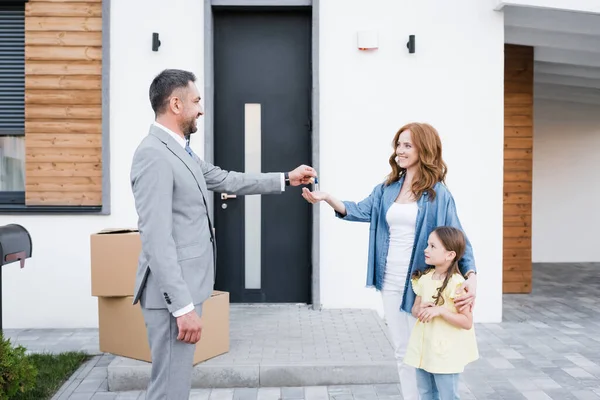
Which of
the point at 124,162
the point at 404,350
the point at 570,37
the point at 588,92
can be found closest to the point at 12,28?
the point at 124,162

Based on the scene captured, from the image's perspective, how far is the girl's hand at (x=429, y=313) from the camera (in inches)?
118

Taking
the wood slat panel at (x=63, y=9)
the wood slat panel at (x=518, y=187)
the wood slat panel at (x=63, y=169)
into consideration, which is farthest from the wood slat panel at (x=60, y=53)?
the wood slat panel at (x=518, y=187)

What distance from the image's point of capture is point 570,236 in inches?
403

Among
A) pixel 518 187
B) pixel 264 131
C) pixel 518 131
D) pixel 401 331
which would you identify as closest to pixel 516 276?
pixel 518 187

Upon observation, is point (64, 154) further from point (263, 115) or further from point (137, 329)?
point (137, 329)

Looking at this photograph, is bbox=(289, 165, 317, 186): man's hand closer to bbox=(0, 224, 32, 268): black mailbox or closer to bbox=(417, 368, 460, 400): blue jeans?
bbox=(417, 368, 460, 400): blue jeans

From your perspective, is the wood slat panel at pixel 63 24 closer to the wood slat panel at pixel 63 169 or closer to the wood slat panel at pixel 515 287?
the wood slat panel at pixel 63 169

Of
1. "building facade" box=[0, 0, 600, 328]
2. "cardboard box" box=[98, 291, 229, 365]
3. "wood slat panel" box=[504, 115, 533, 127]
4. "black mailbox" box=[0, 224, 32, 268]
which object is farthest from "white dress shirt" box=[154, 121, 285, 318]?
"wood slat panel" box=[504, 115, 533, 127]

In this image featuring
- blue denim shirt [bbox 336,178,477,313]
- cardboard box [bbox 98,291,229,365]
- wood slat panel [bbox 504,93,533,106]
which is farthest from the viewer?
wood slat panel [bbox 504,93,533,106]

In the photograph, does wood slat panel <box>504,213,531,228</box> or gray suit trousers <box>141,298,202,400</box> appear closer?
gray suit trousers <box>141,298,202,400</box>

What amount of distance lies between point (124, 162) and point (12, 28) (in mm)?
1643

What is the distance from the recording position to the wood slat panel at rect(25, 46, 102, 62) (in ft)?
19.0

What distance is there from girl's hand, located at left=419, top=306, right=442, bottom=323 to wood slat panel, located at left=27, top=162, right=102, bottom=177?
3.81m

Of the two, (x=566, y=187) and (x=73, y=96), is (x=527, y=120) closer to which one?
(x=566, y=187)
